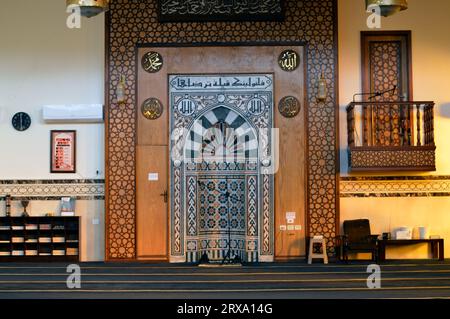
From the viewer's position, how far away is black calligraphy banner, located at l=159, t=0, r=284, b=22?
9.35 metres

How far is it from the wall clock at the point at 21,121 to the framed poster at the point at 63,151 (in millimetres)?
338

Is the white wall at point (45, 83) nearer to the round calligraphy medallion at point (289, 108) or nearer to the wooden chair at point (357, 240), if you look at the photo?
the round calligraphy medallion at point (289, 108)

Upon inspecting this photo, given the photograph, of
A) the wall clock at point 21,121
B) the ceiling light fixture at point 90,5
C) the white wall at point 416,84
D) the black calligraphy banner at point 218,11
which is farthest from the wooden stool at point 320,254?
the ceiling light fixture at point 90,5

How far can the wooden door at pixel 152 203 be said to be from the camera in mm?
9312

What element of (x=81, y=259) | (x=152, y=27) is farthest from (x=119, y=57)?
(x=81, y=259)

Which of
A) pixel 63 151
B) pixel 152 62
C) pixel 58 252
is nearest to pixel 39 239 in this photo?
pixel 58 252

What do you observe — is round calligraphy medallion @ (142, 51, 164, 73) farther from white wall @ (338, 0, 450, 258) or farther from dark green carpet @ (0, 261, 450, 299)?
dark green carpet @ (0, 261, 450, 299)

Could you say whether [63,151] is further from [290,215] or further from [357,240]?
[357,240]

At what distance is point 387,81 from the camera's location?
9.48 metres

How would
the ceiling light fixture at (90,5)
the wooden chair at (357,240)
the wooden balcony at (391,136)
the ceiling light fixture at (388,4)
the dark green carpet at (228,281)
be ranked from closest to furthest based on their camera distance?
the ceiling light fixture at (90,5) < the ceiling light fixture at (388,4) < the dark green carpet at (228,281) < the wooden chair at (357,240) < the wooden balcony at (391,136)

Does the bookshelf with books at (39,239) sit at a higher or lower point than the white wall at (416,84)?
lower

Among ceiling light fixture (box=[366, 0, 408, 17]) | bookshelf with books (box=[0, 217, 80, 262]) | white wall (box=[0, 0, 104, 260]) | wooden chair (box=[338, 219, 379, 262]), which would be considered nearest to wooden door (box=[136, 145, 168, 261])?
white wall (box=[0, 0, 104, 260])

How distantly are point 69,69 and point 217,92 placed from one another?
1.91 meters

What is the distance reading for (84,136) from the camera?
31.1 feet
